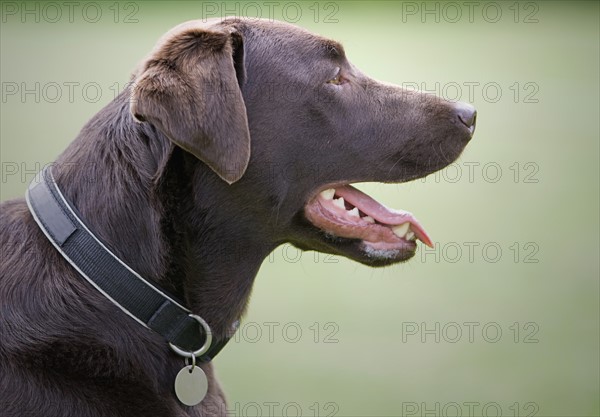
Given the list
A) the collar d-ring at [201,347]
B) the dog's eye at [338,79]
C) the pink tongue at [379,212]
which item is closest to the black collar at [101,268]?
the collar d-ring at [201,347]

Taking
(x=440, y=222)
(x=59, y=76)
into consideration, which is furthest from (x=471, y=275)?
(x=59, y=76)

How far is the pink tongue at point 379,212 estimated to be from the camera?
2.50 meters

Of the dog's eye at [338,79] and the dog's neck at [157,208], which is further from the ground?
the dog's eye at [338,79]

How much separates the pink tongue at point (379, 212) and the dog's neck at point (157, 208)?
0.34 m

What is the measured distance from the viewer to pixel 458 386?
17.7ft

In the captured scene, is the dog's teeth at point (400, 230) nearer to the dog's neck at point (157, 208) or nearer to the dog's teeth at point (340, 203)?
the dog's teeth at point (340, 203)

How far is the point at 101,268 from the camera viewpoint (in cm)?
214

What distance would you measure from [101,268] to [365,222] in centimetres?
77

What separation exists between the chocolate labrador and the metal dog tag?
17 millimetres

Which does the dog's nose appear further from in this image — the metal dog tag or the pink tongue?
the metal dog tag

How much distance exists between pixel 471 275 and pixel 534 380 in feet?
2.63

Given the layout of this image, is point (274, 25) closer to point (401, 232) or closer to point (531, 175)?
point (401, 232)

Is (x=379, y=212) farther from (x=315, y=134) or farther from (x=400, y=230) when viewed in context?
(x=315, y=134)

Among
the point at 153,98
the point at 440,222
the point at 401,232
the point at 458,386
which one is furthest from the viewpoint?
the point at 440,222
